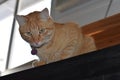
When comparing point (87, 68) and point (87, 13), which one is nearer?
point (87, 68)

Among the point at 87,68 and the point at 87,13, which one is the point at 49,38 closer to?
the point at 87,68

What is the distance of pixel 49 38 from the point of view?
1.31 m

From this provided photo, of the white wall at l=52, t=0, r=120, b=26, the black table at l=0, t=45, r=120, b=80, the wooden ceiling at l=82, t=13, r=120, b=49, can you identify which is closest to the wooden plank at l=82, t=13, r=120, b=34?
the wooden ceiling at l=82, t=13, r=120, b=49

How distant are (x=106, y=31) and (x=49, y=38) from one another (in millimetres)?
391

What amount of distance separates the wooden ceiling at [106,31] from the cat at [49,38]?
20 centimetres

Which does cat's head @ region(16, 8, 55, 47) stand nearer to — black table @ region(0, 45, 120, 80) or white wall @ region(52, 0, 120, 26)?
black table @ region(0, 45, 120, 80)

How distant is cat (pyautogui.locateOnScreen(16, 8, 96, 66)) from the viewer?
1.29 meters

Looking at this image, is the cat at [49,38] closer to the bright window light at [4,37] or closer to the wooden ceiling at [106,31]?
the wooden ceiling at [106,31]

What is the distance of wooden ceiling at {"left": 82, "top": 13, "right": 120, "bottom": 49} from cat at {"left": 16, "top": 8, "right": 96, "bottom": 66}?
0.65 feet

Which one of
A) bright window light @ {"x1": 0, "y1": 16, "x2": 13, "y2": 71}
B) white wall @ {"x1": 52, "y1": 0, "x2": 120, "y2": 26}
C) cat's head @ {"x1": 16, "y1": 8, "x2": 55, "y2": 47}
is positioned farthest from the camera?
bright window light @ {"x1": 0, "y1": 16, "x2": 13, "y2": 71}

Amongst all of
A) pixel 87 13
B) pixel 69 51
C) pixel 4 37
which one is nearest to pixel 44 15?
pixel 69 51

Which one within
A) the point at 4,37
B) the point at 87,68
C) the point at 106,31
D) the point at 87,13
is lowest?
the point at 4,37

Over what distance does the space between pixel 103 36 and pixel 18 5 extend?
3103 mm

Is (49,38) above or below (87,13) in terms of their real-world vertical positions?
above
